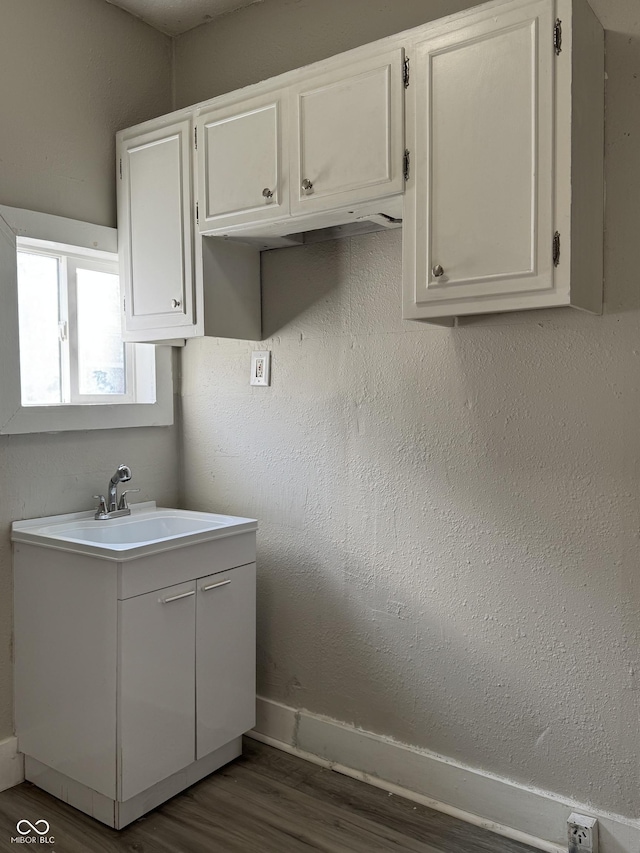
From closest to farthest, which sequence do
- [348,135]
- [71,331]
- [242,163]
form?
[348,135], [242,163], [71,331]

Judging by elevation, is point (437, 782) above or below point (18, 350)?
below

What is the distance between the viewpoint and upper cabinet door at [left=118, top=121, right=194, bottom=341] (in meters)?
2.41

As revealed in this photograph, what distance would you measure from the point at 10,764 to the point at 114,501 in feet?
3.02

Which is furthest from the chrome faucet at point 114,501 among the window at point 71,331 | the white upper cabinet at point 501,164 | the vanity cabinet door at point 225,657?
the white upper cabinet at point 501,164

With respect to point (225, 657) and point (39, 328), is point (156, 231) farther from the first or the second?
point (225, 657)

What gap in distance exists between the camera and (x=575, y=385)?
1938 mm

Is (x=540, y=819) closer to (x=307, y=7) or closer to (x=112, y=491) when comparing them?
(x=112, y=491)

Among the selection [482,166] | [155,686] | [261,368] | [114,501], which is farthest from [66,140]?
[155,686]

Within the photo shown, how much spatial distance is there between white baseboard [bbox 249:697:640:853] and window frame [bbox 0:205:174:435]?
3.98 feet

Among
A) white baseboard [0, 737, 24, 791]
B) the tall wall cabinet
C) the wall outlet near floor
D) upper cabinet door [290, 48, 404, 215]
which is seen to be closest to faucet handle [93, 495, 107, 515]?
the tall wall cabinet

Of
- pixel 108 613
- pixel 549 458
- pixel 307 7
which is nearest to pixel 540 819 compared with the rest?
pixel 549 458

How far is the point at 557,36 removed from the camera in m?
1.66

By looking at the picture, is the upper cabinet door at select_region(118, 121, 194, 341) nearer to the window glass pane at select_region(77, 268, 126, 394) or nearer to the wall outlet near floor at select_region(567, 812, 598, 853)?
the window glass pane at select_region(77, 268, 126, 394)

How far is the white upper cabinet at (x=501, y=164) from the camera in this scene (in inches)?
65.4
